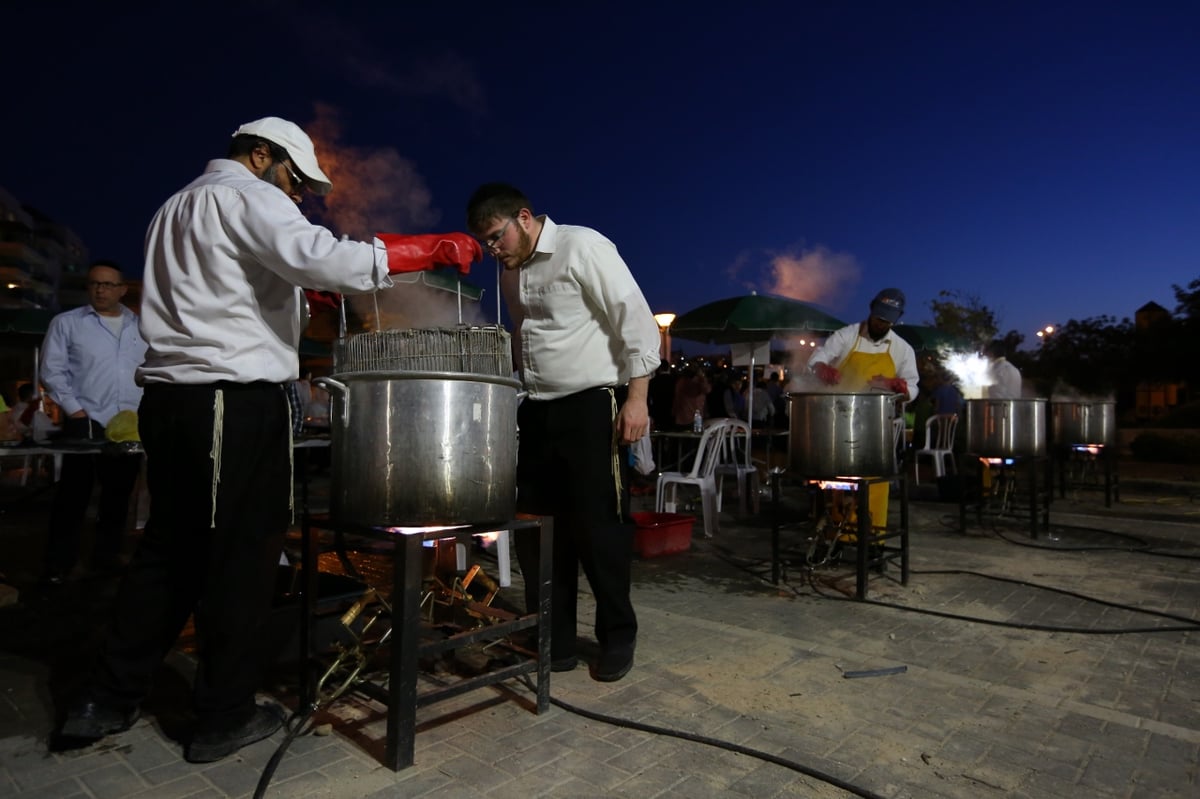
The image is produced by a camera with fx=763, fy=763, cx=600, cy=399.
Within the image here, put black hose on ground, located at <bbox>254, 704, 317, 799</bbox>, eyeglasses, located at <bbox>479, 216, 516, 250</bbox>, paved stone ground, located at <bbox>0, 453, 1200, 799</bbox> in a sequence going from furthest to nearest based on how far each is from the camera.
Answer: eyeglasses, located at <bbox>479, 216, 516, 250</bbox>
paved stone ground, located at <bbox>0, 453, 1200, 799</bbox>
black hose on ground, located at <bbox>254, 704, 317, 799</bbox>

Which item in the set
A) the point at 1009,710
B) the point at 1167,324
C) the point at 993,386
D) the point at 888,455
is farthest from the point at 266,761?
the point at 1167,324

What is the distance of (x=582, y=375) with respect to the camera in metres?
3.52

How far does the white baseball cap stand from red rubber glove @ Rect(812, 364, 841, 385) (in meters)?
4.27

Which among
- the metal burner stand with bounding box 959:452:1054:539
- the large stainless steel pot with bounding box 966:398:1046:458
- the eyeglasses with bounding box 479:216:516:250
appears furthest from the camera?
the large stainless steel pot with bounding box 966:398:1046:458

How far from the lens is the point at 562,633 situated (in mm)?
3686

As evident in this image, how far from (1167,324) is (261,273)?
3717 cm

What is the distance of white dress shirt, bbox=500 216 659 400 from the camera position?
11.4 feet

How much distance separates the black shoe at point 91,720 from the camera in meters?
2.67

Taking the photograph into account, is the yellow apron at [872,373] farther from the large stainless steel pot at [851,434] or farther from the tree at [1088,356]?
the tree at [1088,356]

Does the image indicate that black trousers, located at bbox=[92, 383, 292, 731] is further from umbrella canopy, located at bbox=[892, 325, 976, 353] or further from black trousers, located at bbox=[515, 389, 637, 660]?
umbrella canopy, located at bbox=[892, 325, 976, 353]

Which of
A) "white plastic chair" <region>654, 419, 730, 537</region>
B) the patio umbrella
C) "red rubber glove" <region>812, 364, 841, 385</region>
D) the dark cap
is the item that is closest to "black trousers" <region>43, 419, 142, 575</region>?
"white plastic chair" <region>654, 419, 730, 537</region>

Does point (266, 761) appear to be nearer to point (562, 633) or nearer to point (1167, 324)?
point (562, 633)

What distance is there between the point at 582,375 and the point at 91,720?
7.46 ft

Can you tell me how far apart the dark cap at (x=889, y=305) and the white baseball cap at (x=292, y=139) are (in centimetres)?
443
